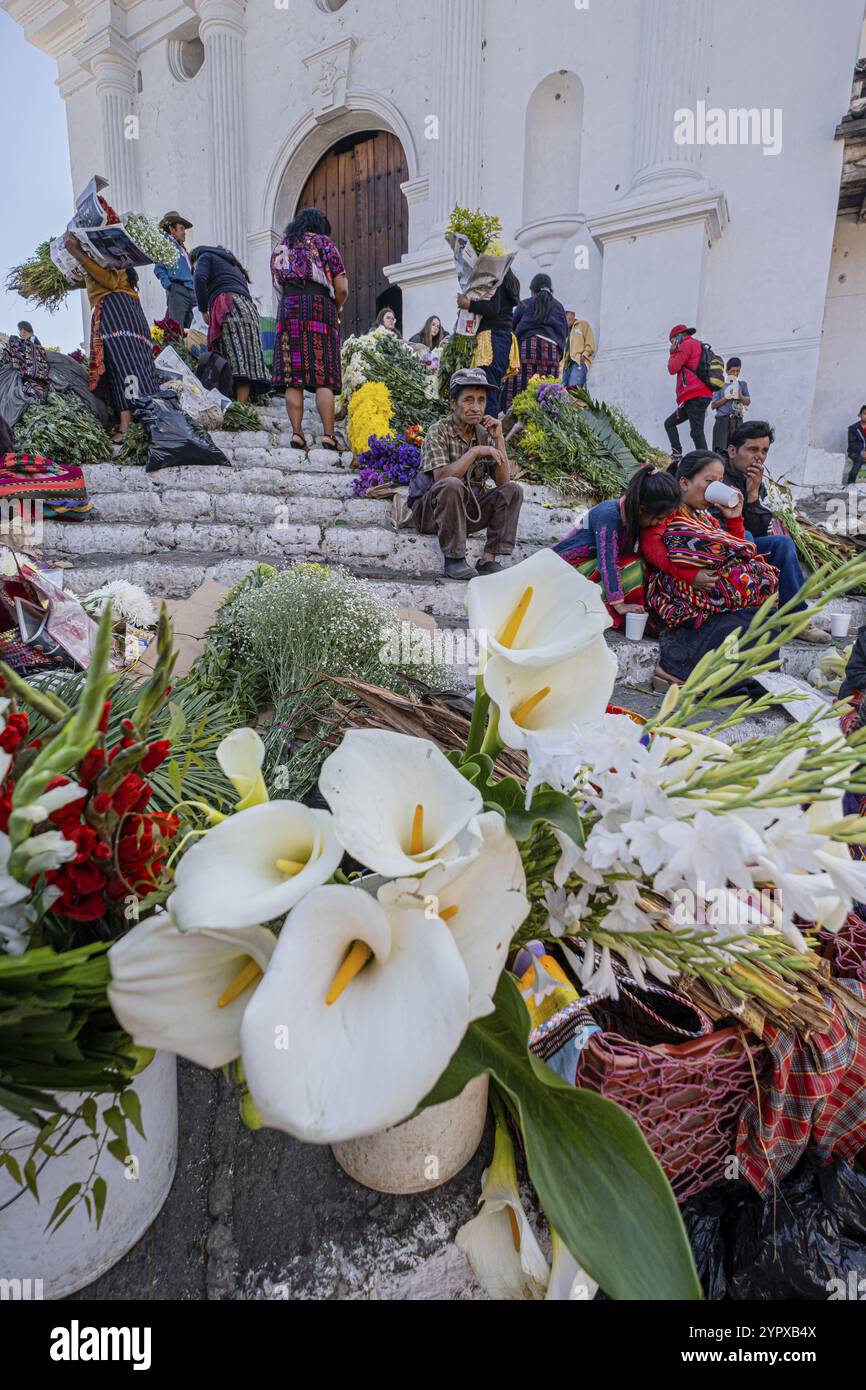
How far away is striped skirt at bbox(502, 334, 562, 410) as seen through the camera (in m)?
6.84

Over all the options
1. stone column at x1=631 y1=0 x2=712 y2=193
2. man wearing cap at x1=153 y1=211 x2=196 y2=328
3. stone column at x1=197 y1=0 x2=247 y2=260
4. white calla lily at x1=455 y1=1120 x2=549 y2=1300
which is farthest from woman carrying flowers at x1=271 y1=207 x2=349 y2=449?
stone column at x1=197 y1=0 x2=247 y2=260

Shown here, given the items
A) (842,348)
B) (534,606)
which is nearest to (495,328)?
(842,348)

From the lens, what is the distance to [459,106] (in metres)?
8.44

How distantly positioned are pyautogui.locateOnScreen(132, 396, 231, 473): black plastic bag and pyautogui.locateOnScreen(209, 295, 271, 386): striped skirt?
192 centimetres

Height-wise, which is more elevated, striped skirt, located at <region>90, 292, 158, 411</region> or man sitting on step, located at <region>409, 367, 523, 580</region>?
striped skirt, located at <region>90, 292, 158, 411</region>

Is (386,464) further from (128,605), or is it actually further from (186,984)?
(186,984)

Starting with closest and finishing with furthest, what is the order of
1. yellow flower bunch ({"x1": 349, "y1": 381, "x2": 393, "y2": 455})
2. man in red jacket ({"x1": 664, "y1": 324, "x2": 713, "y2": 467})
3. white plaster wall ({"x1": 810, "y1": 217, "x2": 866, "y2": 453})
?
yellow flower bunch ({"x1": 349, "y1": 381, "x2": 393, "y2": 455}) < man in red jacket ({"x1": 664, "y1": 324, "x2": 713, "y2": 467}) < white plaster wall ({"x1": 810, "y1": 217, "x2": 866, "y2": 453})

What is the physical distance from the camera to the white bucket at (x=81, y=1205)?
770mm

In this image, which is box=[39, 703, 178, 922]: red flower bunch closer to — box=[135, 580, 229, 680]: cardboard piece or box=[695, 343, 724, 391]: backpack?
box=[135, 580, 229, 680]: cardboard piece

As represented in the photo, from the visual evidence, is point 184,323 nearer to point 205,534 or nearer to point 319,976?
point 205,534

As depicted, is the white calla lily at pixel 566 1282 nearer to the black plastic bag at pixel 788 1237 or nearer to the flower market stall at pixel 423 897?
the flower market stall at pixel 423 897

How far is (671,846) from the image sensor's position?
0.50 m

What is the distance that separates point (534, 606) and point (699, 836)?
0.93 feet

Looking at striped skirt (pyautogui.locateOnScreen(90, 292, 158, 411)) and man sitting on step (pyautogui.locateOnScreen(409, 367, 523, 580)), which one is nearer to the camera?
man sitting on step (pyautogui.locateOnScreen(409, 367, 523, 580))
